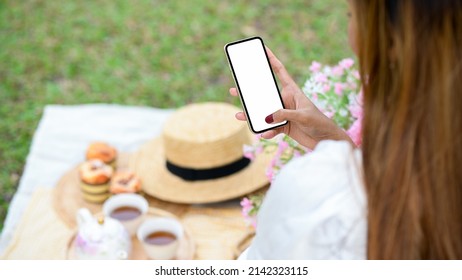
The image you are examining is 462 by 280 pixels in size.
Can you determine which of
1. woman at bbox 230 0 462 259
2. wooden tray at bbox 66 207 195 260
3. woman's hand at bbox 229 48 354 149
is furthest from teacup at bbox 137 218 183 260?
woman at bbox 230 0 462 259

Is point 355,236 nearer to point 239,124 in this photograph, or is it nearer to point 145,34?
point 239,124

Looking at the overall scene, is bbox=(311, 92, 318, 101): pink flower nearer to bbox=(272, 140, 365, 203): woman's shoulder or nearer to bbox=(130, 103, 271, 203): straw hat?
bbox=(130, 103, 271, 203): straw hat

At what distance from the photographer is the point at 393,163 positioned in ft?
3.98

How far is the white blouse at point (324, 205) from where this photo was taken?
1.27 metres

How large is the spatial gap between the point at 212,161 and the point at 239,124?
196 mm

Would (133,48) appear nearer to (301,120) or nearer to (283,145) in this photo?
(283,145)

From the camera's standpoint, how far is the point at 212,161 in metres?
2.91

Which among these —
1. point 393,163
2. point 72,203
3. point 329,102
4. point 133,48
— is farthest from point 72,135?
point 393,163

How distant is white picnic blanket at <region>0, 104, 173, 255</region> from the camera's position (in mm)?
3314

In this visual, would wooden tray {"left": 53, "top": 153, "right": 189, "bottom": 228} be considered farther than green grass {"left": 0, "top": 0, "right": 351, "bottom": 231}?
No

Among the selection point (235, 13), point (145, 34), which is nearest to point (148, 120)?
point (145, 34)

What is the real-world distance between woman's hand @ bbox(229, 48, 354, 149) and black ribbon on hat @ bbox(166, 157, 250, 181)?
84cm

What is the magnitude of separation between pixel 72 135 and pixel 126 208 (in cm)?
105

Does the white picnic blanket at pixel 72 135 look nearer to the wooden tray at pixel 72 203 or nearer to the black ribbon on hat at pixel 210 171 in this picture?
the wooden tray at pixel 72 203
